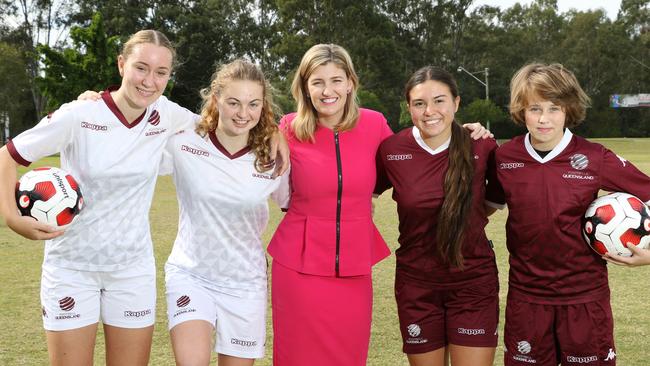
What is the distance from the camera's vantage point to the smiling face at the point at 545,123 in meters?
3.91

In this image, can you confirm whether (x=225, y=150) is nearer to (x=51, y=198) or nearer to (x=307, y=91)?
(x=307, y=91)

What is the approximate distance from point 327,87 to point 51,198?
1.74 meters

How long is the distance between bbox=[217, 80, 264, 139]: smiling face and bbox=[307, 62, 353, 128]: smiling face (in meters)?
0.37

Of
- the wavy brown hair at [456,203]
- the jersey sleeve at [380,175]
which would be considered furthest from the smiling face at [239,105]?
the wavy brown hair at [456,203]

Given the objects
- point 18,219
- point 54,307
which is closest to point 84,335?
point 54,307

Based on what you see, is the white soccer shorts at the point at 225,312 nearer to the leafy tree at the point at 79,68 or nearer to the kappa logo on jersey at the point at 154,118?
the kappa logo on jersey at the point at 154,118

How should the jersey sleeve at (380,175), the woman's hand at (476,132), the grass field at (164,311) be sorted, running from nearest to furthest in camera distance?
1. the woman's hand at (476,132)
2. the jersey sleeve at (380,175)
3. the grass field at (164,311)

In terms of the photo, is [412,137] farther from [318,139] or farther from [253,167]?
[253,167]

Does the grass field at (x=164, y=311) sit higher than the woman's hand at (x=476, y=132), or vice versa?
the woman's hand at (x=476, y=132)

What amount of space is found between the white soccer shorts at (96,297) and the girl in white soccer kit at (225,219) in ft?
0.66

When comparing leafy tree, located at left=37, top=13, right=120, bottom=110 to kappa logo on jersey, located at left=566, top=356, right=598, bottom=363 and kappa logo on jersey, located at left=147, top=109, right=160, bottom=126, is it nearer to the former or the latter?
kappa logo on jersey, located at left=147, top=109, right=160, bottom=126

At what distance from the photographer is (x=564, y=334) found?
3.78 m

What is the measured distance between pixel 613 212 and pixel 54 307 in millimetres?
3177

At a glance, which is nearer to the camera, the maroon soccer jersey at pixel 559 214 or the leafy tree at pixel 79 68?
the maroon soccer jersey at pixel 559 214
